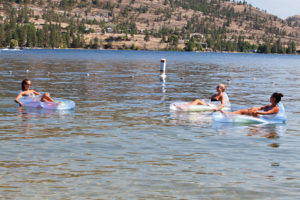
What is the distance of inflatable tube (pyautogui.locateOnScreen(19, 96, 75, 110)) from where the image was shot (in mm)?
24188

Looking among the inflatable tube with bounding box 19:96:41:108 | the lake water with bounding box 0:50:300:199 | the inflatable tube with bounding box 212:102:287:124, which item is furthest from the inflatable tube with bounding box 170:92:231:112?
the inflatable tube with bounding box 19:96:41:108

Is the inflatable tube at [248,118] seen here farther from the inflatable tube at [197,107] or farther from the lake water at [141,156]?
the inflatable tube at [197,107]

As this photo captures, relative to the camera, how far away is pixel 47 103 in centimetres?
2428

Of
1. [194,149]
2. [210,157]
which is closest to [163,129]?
[194,149]

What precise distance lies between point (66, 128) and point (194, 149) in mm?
6398

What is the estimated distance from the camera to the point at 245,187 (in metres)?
11.6

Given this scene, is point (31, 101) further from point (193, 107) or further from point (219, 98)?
point (219, 98)

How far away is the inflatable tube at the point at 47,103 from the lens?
24.2 meters

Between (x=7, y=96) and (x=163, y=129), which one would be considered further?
(x=7, y=96)

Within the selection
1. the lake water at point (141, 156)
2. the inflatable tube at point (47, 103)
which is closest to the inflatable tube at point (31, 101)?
the inflatable tube at point (47, 103)

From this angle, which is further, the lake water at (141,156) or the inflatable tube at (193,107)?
the inflatable tube at (193,107)

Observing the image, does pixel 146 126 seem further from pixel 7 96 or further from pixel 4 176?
pixel 7 96

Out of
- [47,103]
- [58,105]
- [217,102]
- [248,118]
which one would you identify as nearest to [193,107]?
[217,102]

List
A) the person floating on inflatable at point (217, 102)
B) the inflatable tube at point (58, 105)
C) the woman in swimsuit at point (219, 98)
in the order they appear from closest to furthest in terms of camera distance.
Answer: the inflatable tube at point (58, 105)
the woman in swimsuit at point (219, 98)
the person floating on inflatable at point (217, 102)
